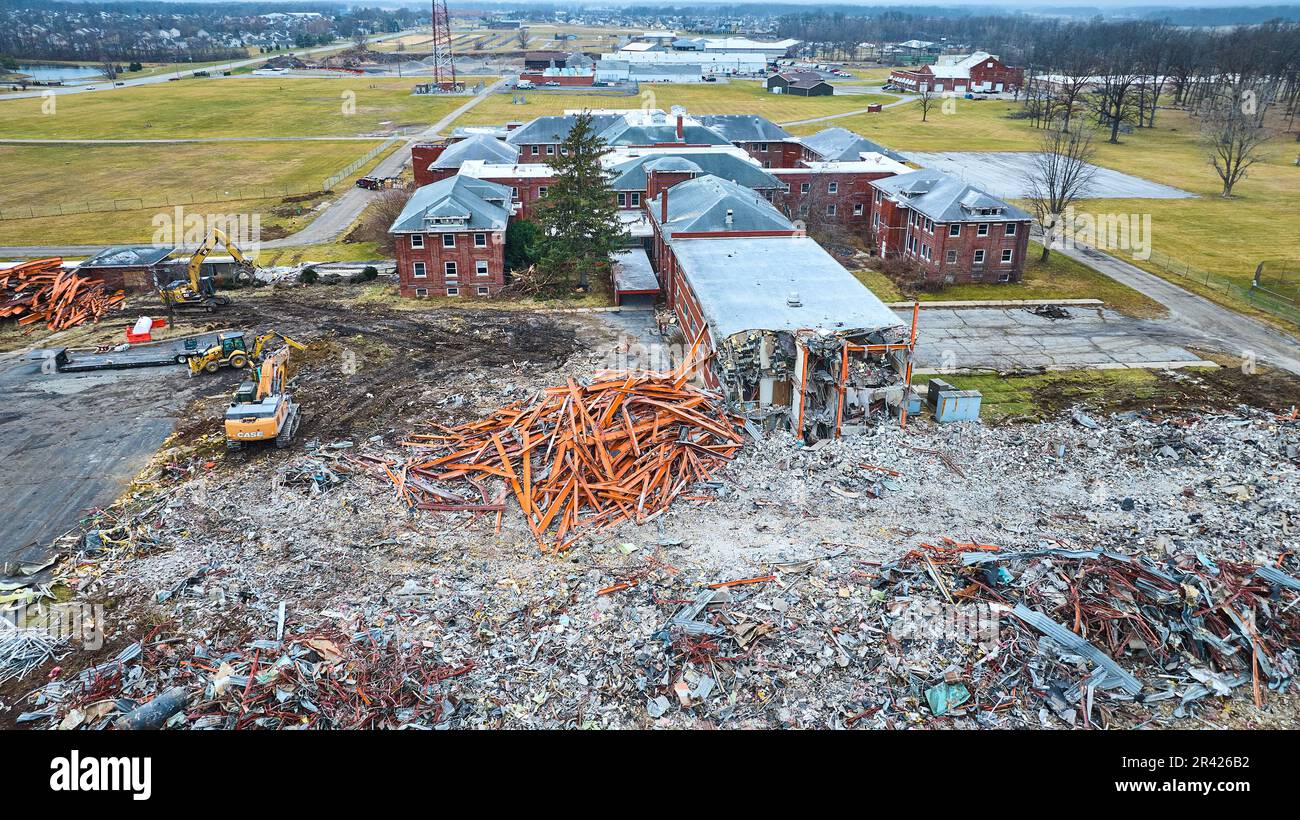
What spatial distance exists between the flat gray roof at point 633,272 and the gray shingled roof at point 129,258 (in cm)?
2789

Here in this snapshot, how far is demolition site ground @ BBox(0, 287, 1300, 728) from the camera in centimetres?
1836

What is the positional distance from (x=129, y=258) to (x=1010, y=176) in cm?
8038

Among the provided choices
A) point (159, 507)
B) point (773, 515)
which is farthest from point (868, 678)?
point (159, 507)

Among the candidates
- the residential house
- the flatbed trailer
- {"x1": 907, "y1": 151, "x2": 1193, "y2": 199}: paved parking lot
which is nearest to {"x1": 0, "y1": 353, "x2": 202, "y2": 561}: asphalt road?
the flatbed trailer

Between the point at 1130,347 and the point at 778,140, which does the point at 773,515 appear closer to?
the point at 1130,347

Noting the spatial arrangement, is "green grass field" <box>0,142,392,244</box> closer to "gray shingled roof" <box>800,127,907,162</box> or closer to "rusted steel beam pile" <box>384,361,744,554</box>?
"rusted steel beam pile" <box>384,361,744,554</box>

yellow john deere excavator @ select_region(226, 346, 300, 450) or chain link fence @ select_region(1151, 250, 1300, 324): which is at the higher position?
chain link fence @ select_region(1151, 250, 1300, 324)

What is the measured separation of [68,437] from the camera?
32094 mm

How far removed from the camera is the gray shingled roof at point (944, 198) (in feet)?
170

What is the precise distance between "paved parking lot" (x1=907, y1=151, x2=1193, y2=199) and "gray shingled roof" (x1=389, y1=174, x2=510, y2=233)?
1895 inches

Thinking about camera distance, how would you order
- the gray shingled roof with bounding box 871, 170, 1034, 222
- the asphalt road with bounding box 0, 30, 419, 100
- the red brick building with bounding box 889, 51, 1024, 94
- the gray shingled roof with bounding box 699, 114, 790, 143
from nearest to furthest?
the gray shingled roof with bounding box 871, 170, 1034, 222, the gray shingled roof with bounding box 699, 114, 790, 143, the asphalt road with bounding box 0, 30, 419, 100, the red brick building with bounding box 889, 51, 1024, 94

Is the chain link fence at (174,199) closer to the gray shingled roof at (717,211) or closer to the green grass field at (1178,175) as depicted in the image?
the gray shingled roof at (717,211)

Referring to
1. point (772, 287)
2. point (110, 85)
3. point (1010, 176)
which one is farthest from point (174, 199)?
point (110, 85)

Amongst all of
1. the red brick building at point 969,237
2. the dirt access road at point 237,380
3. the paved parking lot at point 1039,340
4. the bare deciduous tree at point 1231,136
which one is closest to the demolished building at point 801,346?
the paved parking lot at point 1039,340
